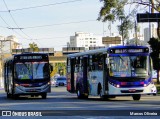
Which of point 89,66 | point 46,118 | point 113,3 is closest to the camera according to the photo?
point 46,118

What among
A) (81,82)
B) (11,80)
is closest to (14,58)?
(11,80)

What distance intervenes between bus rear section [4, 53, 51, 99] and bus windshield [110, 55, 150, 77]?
743cm

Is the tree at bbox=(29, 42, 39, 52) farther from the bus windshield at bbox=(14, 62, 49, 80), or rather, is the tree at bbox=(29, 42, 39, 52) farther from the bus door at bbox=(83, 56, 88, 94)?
the bus door at bbox=(83, 56, 88, 94)

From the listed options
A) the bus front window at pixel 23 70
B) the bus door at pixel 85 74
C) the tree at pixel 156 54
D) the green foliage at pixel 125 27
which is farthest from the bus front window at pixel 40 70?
the tree at pixel 156 54

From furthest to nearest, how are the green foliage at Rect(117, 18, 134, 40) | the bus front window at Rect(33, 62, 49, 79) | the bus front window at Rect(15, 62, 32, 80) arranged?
1. the green foliage at Rect(117, 18, 134, 40)
2. the bus front window at Rect(33, 62, 49, 79)
3. the bus front window at Rect(15, 62, 32, 80)

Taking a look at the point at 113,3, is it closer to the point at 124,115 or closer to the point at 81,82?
the point at 81,82

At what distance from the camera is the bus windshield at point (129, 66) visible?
29.7 metres

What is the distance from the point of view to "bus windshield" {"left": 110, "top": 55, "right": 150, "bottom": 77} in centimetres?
2970

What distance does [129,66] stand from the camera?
97.6 feet

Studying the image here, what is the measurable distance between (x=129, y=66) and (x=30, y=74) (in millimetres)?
8577

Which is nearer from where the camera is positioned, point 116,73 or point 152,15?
point 116,73

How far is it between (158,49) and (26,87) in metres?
19.3

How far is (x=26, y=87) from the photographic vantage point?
3553cm

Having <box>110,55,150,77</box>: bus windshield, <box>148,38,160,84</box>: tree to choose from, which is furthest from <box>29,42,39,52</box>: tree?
<box>110,55,150,77</box>: bus windshield
